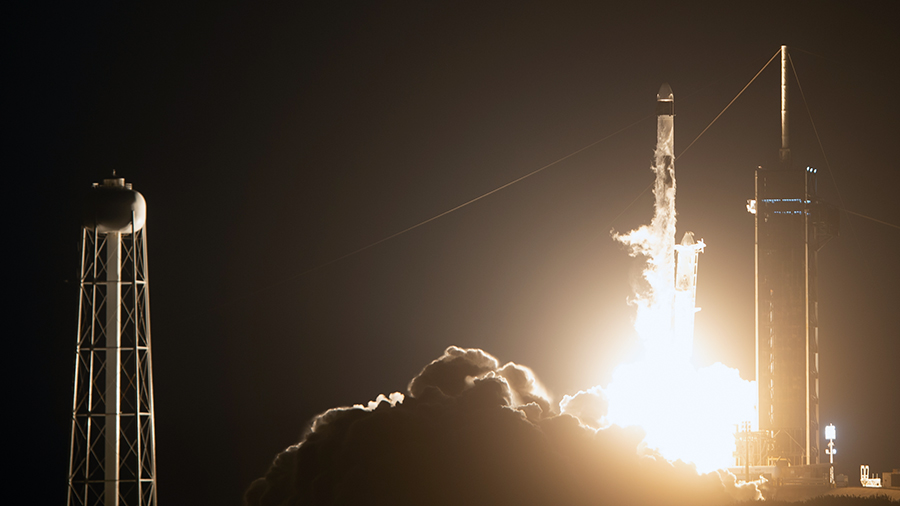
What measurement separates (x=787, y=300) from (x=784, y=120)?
14.7 meters

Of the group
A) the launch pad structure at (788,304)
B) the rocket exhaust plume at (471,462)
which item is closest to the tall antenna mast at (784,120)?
the launch pad structure at (788,304)

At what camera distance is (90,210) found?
193 ft

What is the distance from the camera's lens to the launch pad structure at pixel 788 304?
93.5 meters

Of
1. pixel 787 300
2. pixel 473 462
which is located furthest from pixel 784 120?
pixel 473 462

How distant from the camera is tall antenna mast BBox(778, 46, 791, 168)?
96.6 m

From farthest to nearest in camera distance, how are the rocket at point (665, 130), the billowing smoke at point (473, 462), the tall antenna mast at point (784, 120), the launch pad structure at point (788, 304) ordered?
the tall antenna mast at point (784, 120), the launch pad structure at point (788, 304), the rocket at point (665, 130), the billowing smoke at point (473, 462)

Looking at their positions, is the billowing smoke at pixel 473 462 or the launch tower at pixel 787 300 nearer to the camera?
the billowing smoke at pixel 473 462

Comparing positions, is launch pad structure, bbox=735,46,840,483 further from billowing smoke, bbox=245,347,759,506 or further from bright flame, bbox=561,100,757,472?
billowing smoke, bbox=245,347,759,506

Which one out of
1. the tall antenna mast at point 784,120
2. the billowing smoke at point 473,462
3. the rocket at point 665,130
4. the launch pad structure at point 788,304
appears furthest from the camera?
the tall antenna mast at point 784,120

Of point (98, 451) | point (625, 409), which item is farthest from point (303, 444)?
point (625, 409)

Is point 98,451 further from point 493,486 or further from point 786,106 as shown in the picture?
point 786,106

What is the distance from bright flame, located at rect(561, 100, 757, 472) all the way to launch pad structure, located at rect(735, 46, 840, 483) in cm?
555

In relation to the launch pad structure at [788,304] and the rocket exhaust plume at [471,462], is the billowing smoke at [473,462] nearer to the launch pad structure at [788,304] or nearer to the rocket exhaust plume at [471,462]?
the rocket exhaust plume at [471,462]

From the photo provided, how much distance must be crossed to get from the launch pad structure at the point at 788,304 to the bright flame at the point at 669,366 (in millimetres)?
5552
